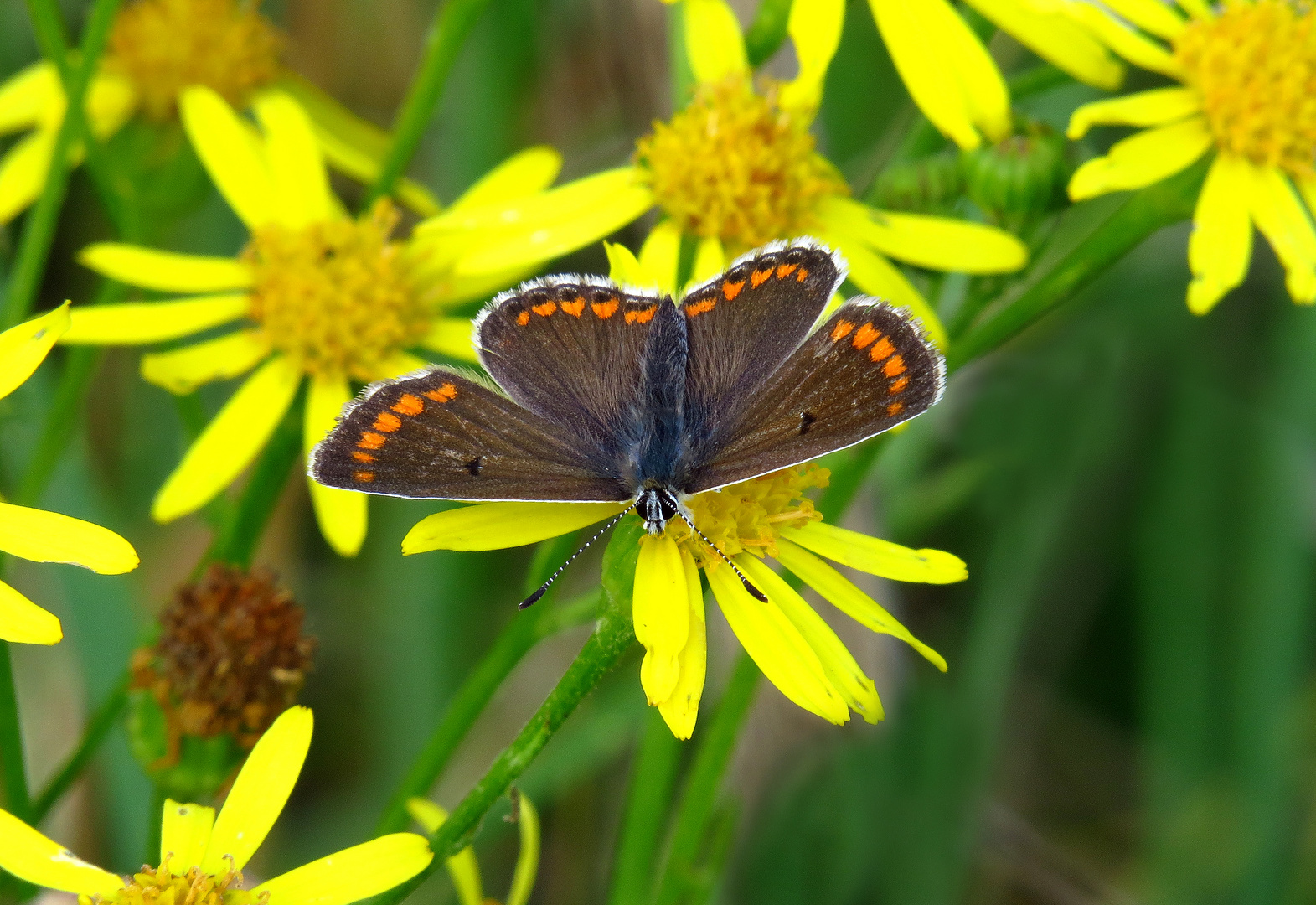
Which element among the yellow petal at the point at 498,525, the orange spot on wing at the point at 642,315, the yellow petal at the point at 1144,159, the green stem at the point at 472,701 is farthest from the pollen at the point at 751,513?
the yellow petal at the point at 1144,159

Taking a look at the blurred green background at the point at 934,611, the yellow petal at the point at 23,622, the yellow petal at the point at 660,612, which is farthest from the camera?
the blurred green background at the point at 934,611

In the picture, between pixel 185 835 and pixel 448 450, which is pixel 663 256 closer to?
pixel 448 450

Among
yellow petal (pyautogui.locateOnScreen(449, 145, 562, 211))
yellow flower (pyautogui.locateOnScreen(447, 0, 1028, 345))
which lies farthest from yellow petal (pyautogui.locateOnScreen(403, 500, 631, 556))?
yellow petal (pyautogui.locateOnScreen(449, 145, 562, 211))

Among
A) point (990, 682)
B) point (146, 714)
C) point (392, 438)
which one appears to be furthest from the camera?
point (990, 682)

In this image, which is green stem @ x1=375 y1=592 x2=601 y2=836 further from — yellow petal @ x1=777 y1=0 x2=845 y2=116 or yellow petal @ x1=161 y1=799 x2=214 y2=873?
yellow petal @ x1=777 y1=0 x2=845 y2=116

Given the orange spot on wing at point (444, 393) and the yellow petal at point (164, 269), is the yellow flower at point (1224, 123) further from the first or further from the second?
the yellow petal at point (164, 269)

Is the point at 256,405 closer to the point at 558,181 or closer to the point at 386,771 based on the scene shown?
the point at 386,771

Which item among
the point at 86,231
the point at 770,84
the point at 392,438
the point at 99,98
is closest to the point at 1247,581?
the point at 770,84
